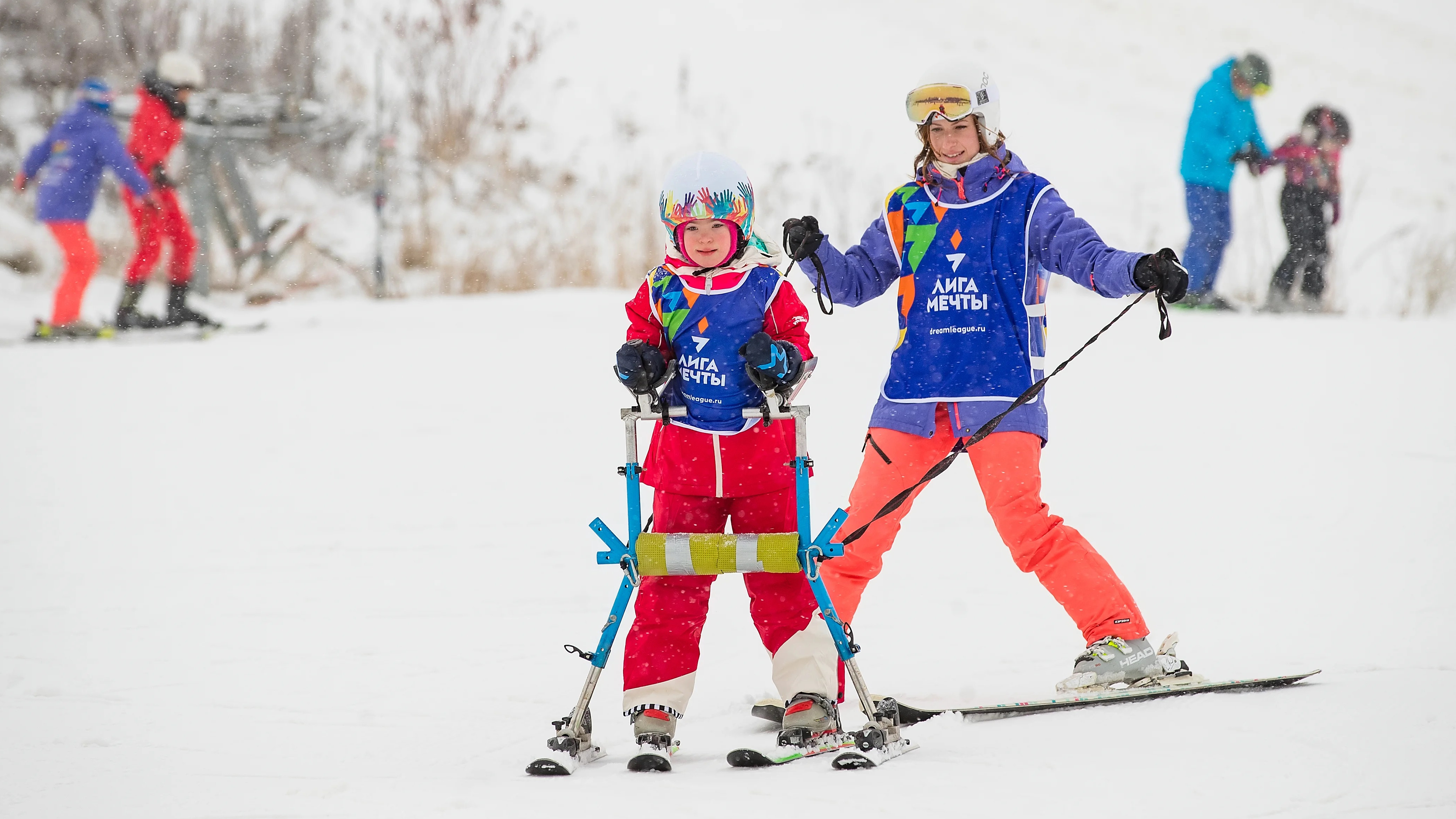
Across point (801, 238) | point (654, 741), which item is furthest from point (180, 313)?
point (654, 741)

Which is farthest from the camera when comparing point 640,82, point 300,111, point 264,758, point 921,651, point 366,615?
point 640,82

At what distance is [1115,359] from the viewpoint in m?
8.53

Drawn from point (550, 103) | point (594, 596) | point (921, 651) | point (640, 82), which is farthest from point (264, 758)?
point (640, 82)

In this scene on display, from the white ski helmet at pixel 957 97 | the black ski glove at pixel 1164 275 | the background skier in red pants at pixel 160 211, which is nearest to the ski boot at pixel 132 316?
the background skier in red pants at pixel 160 211

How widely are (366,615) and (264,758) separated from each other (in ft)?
4.78

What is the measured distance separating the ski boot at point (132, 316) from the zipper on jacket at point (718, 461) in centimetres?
810

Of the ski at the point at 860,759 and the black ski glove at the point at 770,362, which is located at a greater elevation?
the black ski glove at the point at 770,362

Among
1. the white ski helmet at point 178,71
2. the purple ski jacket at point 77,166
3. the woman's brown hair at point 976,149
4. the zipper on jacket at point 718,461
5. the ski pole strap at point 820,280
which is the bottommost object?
the zipper on jacket at point 718,461

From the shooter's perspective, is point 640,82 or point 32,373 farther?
point 640,82

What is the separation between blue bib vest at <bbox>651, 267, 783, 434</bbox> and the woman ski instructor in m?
0.18

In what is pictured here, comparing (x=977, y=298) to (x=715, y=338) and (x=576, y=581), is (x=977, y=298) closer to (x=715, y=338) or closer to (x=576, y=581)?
(x=715, y=338)

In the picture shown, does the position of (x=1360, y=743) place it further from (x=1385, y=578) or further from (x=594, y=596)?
(x=594, y=596)

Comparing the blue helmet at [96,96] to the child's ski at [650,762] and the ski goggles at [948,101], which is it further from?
the child's ski at [650,762]

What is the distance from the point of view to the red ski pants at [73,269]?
31.8 feet
